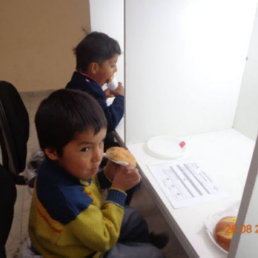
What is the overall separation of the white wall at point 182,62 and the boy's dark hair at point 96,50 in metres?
0.37

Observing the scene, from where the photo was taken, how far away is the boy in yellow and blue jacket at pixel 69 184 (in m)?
0.67

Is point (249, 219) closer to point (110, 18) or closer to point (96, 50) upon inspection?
point (96, 50)

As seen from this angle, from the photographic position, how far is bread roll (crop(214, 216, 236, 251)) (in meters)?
0.60

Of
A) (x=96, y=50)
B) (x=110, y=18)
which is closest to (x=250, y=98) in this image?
(x=96, y=50)

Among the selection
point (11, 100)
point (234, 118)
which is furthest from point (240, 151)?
point (11, 100)

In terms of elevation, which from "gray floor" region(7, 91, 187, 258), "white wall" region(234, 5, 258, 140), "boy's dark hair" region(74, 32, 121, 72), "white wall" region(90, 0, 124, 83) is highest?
"white wall" region(90, 0, 124, 83)

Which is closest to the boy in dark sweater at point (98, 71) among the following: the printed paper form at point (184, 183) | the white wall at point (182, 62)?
the white wall at point (182, 62)

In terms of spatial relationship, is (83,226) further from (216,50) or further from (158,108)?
(216,50)

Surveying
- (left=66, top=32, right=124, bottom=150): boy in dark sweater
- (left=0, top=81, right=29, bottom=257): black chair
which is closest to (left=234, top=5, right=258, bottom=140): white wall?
(left=66, top=32, right=124, bottom=150): boy in dark sweater

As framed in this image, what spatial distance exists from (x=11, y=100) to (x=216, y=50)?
2.99ft

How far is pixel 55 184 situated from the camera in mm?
681

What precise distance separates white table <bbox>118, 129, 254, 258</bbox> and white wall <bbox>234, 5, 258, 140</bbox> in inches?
2.0

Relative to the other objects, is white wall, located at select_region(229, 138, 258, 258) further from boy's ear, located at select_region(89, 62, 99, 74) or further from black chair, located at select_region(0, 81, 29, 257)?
boy's ear, located at select_region(89, 62, 99, 74)

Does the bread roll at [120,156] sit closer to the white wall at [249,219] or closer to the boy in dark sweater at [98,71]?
the boy in dark sweater at [98,71]
